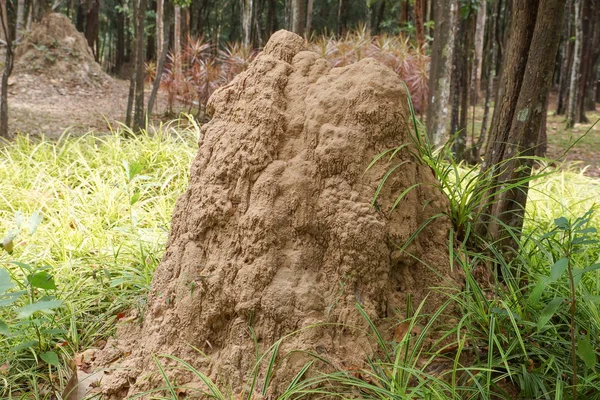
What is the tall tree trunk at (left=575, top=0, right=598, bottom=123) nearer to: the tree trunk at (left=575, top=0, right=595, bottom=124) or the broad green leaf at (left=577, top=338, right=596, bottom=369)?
the tree trunk at (left=575, top=0, right=595, bottom=124)

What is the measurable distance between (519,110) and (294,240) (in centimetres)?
116

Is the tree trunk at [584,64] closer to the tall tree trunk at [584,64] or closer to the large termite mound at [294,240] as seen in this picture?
the tall tree trunk at [584,64]

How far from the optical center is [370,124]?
218cm

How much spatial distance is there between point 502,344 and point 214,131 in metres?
1.46

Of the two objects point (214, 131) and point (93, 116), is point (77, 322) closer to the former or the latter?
point (214, 131)

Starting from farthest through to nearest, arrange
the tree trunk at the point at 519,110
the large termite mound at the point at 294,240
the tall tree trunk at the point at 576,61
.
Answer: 1. the tall tree trunk at the point at 576,61
2. the tree trunk at the point at 519,110
3. the large termite mound at the point at 294,240

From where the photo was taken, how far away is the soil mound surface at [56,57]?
1123cm

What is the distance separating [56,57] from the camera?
1166 centimetres

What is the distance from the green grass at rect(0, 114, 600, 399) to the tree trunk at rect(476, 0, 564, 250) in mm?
134

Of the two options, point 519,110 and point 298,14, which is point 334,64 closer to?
point 298,14

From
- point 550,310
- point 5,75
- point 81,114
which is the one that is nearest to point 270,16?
point 81,114

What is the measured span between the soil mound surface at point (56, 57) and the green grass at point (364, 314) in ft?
25.1

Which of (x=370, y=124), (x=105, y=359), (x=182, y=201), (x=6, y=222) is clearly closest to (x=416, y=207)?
(x=370, y=124)

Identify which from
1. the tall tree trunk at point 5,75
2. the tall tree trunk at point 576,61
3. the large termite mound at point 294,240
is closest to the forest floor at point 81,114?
the tall tree trunk at point 576,61
